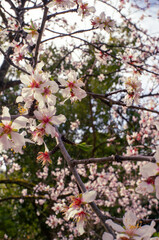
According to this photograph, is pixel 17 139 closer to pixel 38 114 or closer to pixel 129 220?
pixel 38 114

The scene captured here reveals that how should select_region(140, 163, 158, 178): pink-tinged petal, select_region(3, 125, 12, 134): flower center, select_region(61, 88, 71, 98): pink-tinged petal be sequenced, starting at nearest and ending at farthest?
select_region(140, 163, 158, 178): pink-tinged petal, select_region(3, 125, 12, 134): flower center, select_region(61, 88, 71, 98): pink-tinged petal

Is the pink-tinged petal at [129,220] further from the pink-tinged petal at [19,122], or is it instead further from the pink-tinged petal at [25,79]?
the pink-tinged petal at [25,79]

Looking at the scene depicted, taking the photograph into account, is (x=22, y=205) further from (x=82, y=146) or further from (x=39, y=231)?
(x=82, y=146)

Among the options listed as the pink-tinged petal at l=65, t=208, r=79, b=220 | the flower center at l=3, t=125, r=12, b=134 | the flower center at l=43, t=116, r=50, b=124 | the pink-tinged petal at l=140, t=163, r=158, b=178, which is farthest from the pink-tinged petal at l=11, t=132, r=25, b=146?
the pink-tinged petal at l=140, t=163, r=158, b=178

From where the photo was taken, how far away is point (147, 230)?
2.60ft

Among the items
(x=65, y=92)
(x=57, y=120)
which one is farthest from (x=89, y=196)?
(x=65, y=92)

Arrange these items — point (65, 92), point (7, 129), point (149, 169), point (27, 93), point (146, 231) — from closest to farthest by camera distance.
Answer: point (149, 169) → point (146, 231) → point (7, 129) → point (27, 93) → point (65, 92)

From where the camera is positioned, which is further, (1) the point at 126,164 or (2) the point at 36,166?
(2) the point at 36,166

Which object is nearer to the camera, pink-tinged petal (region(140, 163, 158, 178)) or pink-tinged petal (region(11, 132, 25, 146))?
pink-tinged petal (region(140, 163, 158, 178))

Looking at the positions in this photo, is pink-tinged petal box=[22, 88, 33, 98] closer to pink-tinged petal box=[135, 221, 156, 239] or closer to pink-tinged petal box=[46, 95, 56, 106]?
pink-tinged petal box=[46, 95, 56, 106]

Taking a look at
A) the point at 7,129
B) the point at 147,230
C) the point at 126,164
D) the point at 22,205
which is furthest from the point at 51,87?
the point at 22,205

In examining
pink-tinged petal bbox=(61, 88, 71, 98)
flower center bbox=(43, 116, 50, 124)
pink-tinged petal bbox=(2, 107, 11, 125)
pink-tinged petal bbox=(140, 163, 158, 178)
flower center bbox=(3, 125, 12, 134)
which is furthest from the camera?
pink-tinged petal bbox=(61, 88, 71, 98)

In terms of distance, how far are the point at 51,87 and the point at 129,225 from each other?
0.73 metres

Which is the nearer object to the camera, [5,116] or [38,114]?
[5,116]
